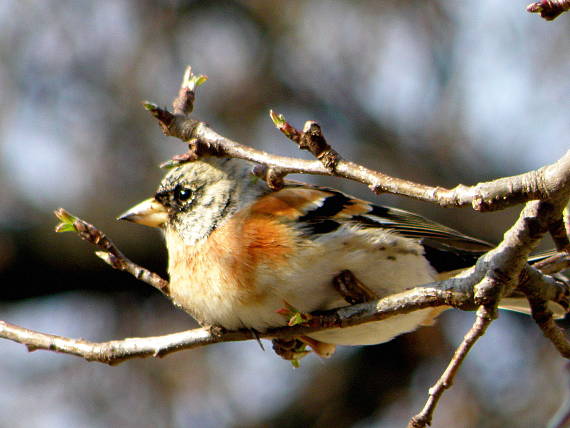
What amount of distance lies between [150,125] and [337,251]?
5.16m

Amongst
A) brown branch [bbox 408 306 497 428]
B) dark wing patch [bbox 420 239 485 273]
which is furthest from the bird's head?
brown branch [bbox 408 306 497 428]

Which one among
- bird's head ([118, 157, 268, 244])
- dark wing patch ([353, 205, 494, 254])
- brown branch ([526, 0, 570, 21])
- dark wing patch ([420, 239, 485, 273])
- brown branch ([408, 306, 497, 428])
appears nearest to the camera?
brown branch ([526, 0, 570, 21])

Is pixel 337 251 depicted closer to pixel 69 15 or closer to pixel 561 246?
pixel 561 246

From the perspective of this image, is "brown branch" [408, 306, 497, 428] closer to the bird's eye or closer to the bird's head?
the bird's head

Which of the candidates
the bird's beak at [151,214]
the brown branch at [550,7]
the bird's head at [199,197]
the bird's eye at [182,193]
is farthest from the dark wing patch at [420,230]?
the brown branch at [550,7]

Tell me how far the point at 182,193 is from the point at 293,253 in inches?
39.5

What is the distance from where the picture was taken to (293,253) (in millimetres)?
2988

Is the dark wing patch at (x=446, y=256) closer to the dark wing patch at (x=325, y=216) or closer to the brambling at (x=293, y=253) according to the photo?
the brambling at (x=293, y=253)

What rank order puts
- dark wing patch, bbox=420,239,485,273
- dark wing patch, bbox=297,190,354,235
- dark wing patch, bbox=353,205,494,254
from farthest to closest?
1. dark wing patch, bbox=420,239,485,273
2. dark wing patch, bbox=353,205,494,254
3. dark wing patch, bbox=297,190,354,235

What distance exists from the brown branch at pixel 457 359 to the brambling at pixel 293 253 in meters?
0.61

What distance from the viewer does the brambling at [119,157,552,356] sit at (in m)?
2.95

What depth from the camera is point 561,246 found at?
2.23 meters

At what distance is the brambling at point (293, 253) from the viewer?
9.68 ft

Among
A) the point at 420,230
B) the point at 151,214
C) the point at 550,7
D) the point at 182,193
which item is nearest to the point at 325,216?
the point at 420,230
